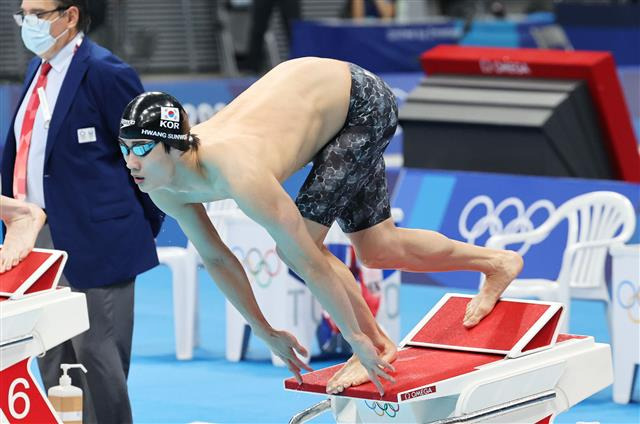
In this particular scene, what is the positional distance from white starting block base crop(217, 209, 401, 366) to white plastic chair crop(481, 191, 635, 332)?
0.72 metres

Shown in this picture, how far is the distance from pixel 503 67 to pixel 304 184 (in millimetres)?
5274

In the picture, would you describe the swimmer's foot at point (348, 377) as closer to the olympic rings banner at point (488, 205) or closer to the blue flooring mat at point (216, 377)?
the blue flooring mat at point (216, 377)

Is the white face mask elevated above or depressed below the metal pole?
above

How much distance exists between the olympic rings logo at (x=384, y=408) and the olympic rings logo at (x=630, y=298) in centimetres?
241

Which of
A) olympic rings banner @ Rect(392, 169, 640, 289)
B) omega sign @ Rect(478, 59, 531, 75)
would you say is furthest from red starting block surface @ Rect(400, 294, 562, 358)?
omega sign @ Rect(478, 59, 531, 75)

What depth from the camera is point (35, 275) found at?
5.16 metres

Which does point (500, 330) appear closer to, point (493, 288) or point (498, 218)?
point (493, 288)

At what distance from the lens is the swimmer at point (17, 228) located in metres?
5.28

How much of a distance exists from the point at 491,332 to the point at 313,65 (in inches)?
48.7

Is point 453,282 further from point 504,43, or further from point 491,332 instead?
point 504,43

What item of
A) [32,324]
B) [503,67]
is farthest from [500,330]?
[503,67]

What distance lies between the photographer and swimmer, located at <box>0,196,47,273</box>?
5.28 meters

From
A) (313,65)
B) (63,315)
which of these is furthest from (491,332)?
(63,315)

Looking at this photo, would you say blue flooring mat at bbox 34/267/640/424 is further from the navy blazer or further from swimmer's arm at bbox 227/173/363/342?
swimmer's arm at bbox 227/173/363/342
